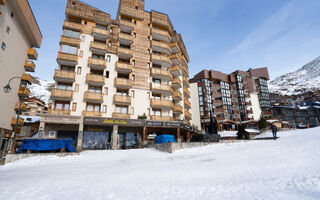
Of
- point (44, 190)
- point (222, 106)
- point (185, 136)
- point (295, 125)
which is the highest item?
point (222, 106)

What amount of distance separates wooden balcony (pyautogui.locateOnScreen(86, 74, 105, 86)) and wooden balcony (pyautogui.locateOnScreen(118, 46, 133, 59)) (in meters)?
6.02

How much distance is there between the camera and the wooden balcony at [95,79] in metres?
28.6

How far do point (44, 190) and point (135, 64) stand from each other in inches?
1139

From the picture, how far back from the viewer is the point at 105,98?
29.5 meters

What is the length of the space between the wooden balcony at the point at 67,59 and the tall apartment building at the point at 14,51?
6023mm

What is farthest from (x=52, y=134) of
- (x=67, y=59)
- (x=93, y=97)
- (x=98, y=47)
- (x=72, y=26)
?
(x=72, y=26)

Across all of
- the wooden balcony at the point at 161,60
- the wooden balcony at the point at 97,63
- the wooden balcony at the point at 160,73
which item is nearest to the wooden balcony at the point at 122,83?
the wooden balcony at the point at 97,63

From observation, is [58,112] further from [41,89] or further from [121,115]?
[41,89]

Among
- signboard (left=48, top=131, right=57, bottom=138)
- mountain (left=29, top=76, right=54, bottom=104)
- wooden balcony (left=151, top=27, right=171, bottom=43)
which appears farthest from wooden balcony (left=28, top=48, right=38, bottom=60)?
mountain (left=29, top=76, right=54, bottom=104)

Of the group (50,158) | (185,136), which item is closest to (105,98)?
(50,158)

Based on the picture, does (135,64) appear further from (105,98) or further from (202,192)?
(202,192)

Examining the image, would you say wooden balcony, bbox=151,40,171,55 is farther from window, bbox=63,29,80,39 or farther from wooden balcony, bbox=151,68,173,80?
window, bbox=63,29,80,39

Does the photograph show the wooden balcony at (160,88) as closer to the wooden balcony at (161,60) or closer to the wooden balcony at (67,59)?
the wooden balcony at (161,60)

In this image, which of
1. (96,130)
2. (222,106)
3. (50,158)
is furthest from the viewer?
(222,106)
